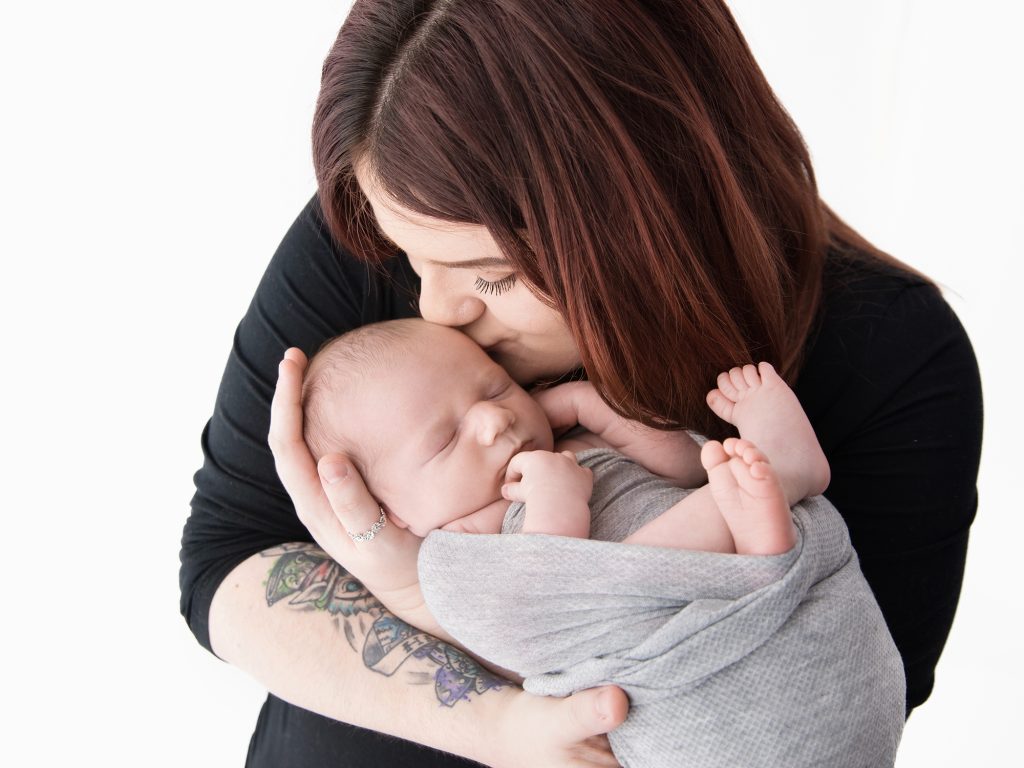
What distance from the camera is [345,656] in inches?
57.6

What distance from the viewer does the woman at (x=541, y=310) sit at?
1.15m

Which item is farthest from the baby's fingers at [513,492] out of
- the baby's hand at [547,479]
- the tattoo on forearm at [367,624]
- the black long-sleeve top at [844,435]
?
the black long-sleeve top at [844,435]

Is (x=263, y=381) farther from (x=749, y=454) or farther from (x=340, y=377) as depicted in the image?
(x=749, y=454)

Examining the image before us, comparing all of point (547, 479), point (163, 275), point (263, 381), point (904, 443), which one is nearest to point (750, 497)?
point (547, 479)

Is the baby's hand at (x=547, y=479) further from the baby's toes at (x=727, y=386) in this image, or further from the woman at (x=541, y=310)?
the baby's toes at (x=727, y=386)

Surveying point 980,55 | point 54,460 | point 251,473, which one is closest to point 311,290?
point 251,473

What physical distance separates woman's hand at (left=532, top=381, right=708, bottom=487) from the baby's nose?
152 millimetres

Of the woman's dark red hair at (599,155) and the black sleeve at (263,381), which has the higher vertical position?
the woman's dark red hair at (599,155)

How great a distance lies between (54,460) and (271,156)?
0.90 meters

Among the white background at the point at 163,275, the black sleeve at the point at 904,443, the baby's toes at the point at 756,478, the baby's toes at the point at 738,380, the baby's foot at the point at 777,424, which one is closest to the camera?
the baby's toes at the point at 756,478

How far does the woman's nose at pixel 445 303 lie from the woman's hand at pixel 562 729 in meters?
0.53

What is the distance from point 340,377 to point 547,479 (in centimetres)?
34

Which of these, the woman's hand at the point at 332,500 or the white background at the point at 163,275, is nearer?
the woman's hand at the point at 332,500

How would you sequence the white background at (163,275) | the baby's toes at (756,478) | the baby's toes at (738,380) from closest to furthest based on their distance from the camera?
the baby's toes at (756,478) → the baby's toes at (738,380) → the white background at (163,275)
